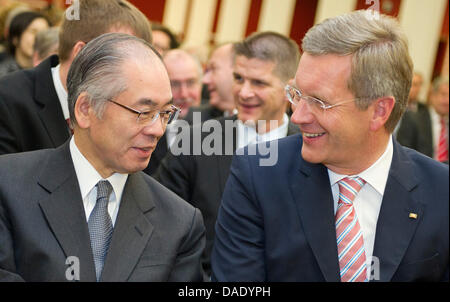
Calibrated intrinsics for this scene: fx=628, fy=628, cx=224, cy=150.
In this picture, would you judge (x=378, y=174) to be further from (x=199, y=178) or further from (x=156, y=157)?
(x=156, y=157)

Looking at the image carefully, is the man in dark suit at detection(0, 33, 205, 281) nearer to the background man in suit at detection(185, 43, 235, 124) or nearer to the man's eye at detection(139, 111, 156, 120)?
the man's eye at detection(139, 111, 156, 120)

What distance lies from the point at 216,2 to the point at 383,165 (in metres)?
11.2

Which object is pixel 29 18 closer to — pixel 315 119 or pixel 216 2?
pixel 315 119

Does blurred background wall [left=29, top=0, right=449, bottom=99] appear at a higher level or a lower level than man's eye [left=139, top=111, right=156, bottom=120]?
lower

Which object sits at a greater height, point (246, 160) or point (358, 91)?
point (358, 91)

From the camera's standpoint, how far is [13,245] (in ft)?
5.99

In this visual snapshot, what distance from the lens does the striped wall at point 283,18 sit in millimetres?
10547

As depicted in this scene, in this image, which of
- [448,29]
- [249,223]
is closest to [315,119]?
[249,223]

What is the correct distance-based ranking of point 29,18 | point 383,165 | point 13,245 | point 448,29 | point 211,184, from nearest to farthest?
point 13,245
point 383,165
point 211,184
point 29,18
point 448,29

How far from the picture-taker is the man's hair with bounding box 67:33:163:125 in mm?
1964

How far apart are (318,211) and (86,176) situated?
29.7 inches

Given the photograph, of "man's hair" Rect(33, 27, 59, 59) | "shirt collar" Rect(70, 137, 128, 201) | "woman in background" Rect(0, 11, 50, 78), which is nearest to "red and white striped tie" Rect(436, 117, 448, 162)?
"man's hair" Rect(33, 27, 59, 59)

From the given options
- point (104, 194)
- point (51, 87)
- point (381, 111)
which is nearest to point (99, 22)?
point (51, 87)

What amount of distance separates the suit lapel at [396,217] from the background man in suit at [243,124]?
106cm
